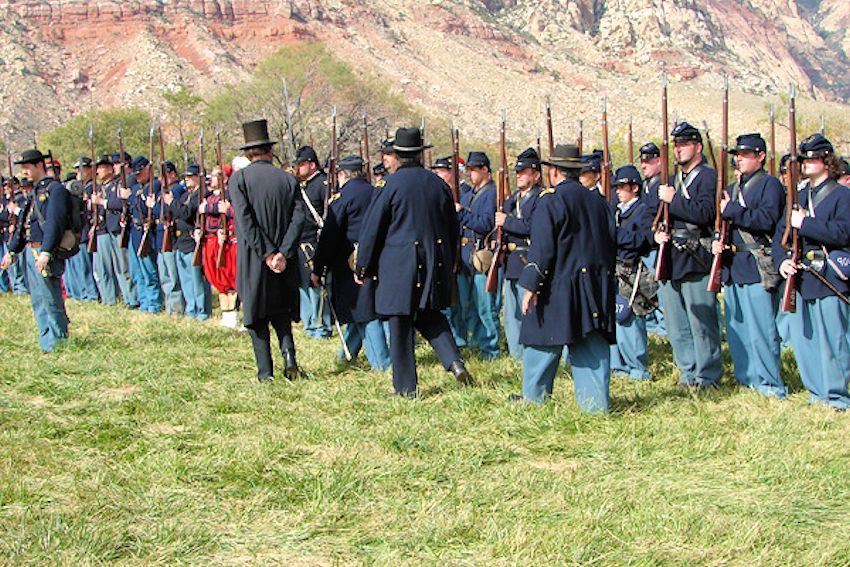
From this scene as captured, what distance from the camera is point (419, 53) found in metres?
104

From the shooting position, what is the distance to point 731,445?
18.6ft

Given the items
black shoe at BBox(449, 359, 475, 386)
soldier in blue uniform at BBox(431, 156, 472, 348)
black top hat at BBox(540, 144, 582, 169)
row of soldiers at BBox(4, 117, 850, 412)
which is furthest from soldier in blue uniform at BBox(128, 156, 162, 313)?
black top hat at BBox(540, 144, 582, 169)

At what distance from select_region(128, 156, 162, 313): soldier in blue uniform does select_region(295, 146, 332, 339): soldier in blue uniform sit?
10.3 ft

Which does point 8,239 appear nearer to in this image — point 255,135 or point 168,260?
point 168,260

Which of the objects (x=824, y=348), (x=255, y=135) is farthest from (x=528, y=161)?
(x=824, y=348)

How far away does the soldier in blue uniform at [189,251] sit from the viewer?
40.4ft

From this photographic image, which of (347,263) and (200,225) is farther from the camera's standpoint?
(200,225)

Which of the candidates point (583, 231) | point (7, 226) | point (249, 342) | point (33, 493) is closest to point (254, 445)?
point (33, 493)

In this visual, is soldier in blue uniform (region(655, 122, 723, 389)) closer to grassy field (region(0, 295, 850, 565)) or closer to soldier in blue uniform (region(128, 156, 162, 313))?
grassy field (region(0, 295, 850, 565))

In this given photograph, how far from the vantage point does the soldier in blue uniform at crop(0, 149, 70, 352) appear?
923cm

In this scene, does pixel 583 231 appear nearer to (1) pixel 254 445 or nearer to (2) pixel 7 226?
(1) pixel 254 445

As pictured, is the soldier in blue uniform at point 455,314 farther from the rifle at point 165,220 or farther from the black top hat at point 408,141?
the rifle at point 165,220

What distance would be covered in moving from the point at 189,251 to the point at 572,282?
747 cm

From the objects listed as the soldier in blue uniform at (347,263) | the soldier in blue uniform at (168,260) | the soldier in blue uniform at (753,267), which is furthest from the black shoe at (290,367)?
the soldier in blue uniform at (168,260)
